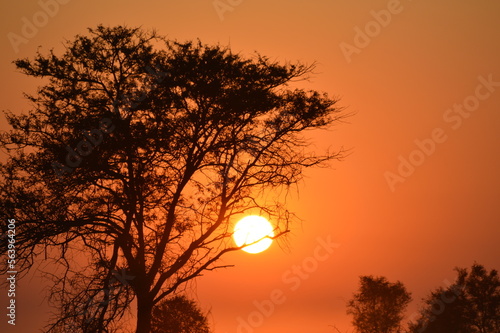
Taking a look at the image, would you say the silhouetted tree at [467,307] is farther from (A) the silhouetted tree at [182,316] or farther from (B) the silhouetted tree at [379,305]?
(A) the silhouetted tree at [182,316]

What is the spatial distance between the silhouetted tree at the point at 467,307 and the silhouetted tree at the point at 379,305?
363 inches

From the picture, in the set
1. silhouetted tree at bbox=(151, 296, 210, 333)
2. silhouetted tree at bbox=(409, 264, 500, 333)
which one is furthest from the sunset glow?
silhouetted tree at bbox=(409, 264, 500, 333)

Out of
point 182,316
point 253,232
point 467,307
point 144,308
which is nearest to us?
point 144,308

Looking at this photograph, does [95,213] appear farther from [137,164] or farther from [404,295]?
[404,295]

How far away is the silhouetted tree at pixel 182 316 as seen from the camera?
34.0m

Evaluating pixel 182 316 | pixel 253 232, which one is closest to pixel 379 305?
pixel 182 316

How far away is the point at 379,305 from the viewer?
72188mm

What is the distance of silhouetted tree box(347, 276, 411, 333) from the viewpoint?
7050 cm

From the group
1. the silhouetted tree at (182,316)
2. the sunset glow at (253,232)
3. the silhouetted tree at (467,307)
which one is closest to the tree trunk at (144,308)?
the sunset glow at (253,232)

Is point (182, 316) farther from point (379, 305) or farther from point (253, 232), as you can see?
point (379, 305)

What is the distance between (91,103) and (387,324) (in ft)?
202

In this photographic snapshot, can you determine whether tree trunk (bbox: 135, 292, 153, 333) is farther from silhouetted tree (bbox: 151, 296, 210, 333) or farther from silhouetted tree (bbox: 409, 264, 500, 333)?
silhouetted tree (bbox: 409, 264, 500, 333)

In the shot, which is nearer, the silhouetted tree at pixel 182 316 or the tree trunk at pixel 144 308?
the tree trunk at pixel 144 308

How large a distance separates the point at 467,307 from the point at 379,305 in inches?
589
